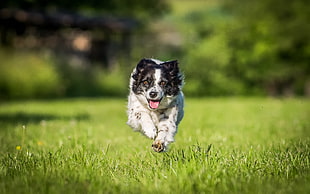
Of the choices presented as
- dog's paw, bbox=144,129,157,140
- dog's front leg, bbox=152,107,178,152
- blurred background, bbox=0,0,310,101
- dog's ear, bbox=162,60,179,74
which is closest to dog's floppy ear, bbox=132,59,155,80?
dog's ear, bbox=162,60,179,74

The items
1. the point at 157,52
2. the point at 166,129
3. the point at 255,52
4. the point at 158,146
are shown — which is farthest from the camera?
the point at 157,52

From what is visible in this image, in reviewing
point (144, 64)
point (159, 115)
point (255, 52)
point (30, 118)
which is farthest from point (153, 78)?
point (255, 52)

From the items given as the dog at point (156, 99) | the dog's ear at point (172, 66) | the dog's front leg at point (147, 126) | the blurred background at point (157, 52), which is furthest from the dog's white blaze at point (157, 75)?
the blurred background at point (157, 52)

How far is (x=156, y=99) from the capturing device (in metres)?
5.40

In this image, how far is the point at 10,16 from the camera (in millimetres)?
25156

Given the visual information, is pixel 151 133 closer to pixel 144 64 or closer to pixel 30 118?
pixel 144 64

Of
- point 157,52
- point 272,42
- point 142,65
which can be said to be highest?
point 272,42

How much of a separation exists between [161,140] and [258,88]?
87.1ft

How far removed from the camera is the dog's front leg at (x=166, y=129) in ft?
17.1

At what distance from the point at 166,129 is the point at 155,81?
1.90 ft

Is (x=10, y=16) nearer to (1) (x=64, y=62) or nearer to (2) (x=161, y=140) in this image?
(1) (x=64, y=62)

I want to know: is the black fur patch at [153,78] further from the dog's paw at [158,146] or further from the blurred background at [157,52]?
the blurred background at [157,52]

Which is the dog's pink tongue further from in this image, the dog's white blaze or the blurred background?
the blurred background

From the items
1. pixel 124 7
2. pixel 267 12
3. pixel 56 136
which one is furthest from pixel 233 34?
pixel 56 136
